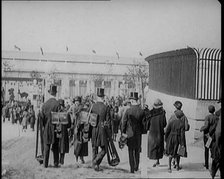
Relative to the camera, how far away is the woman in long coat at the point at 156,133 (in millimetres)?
3926

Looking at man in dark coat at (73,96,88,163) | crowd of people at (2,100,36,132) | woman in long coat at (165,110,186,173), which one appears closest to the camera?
crowd of people at (2,100,36,132)

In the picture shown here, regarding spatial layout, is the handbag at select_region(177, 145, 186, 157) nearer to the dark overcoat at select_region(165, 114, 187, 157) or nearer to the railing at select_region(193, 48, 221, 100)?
the dark overcoat at select_region(165, 114, 187, 157)

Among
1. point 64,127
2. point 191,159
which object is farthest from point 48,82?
point 191,159

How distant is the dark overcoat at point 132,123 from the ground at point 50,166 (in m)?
0.11

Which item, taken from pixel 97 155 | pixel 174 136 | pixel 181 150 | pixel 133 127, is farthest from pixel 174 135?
pixel 97 155

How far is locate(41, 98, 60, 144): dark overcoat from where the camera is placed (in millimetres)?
3795

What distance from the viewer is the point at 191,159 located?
401cm

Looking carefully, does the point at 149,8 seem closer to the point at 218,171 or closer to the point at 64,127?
the point at 64,127

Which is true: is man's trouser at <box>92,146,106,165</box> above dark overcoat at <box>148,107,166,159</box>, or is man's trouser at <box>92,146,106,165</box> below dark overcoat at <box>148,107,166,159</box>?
below

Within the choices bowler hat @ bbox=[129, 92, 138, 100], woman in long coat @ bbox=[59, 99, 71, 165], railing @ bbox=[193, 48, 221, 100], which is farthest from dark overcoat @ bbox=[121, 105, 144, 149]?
railing @ bbox=[193, 48, 221, 100]

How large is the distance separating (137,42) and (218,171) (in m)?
1.86

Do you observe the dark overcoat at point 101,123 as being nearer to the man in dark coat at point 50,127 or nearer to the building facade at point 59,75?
the building facade at point 59,75

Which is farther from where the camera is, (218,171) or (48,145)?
(218,171)

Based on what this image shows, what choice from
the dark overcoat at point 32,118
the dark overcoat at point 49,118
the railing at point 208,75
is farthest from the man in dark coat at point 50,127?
the railing at point 208,75
